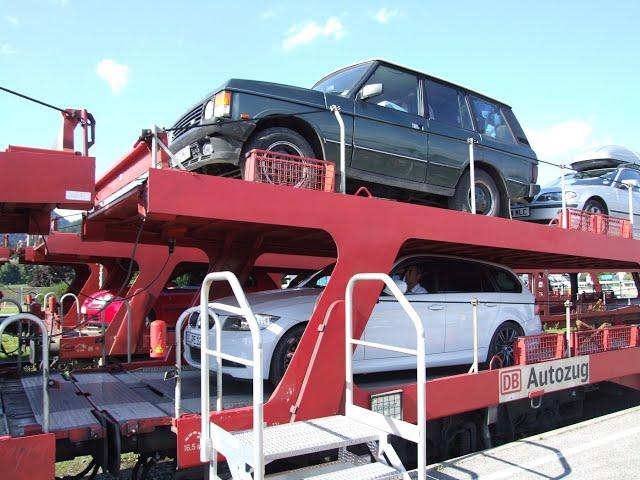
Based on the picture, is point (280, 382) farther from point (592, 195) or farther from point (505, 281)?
point (592, 195)

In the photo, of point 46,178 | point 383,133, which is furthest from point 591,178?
point 46,178

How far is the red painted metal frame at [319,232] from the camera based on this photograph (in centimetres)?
398

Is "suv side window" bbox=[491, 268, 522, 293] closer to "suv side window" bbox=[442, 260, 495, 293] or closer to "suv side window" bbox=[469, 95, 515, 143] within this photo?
"suv side window" bbox=[442, 260, 495, 293]

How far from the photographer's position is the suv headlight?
16.4ft

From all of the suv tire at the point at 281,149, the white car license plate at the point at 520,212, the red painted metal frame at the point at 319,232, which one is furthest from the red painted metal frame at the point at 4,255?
the white car license plate at the point at 520,212

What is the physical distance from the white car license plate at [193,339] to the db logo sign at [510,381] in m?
3.02

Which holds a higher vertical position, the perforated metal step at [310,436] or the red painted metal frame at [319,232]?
the red painted metal frame at [319,232]

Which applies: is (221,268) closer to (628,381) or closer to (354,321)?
(354,321)

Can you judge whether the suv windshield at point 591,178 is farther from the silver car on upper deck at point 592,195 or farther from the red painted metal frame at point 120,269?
the red painted metal frame at point 120,269

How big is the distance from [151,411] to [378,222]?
93.8 inches

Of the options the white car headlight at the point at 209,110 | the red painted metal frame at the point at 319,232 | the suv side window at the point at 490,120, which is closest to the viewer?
the red painted metal frame at the point at 319,232

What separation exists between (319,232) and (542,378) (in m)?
3.07

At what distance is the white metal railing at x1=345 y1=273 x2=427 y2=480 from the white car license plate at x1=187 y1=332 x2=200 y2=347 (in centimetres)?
163

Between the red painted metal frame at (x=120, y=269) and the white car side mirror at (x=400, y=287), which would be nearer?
the white car side mirror at (x=400, y=287)
